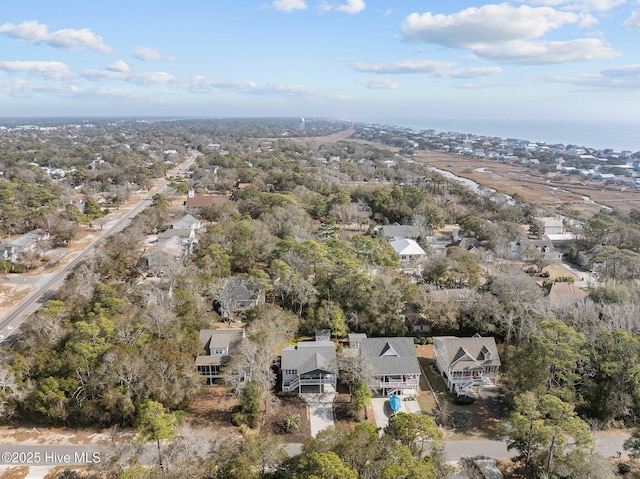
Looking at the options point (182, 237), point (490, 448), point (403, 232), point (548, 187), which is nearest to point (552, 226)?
point (403, 232)

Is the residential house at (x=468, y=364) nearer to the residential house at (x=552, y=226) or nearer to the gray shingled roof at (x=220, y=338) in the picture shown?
the gray shingled roof at (x=220, y=338)

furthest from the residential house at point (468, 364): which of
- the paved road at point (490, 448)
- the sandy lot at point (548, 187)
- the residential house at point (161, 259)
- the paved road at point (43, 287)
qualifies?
the sandy lot at point (548, 187)

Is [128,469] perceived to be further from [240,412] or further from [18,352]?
[18,352]

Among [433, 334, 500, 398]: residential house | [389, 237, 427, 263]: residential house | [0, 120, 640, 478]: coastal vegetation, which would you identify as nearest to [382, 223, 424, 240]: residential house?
[0, 120, 640, 478]: coastal vegetation

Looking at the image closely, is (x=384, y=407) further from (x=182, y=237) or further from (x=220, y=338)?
(x=182, y=237)

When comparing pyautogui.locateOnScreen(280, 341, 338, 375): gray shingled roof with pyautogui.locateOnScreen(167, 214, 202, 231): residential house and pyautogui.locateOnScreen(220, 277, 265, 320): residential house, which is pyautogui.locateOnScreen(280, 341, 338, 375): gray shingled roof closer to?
pyautogui.locateOnScreen(220, 277, 265, 320): residential house
